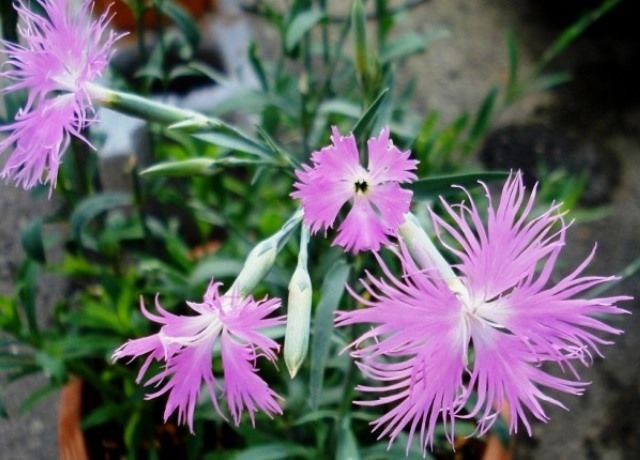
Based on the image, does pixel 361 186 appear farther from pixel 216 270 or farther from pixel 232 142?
pixel 216 270

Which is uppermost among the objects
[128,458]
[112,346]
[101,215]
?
[101,215]

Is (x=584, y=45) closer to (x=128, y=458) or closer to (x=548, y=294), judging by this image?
(x=128, y=458)

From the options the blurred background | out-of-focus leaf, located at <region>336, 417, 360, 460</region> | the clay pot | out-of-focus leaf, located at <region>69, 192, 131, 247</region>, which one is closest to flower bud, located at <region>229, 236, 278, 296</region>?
out-of-focus leaf, located at <region>336, 417, 360, 460</region>

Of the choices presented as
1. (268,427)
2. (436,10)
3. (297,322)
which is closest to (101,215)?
(268,427)

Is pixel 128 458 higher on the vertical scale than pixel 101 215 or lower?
lower

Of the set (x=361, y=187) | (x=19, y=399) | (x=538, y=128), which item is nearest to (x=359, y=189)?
(x=361, y=187)

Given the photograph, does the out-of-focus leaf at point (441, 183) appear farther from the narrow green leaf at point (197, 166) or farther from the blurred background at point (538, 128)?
the blurred background at point (538, 128)

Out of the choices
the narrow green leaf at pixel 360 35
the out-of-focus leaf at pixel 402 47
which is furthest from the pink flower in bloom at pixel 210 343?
the out-of-focus leaf at pixel 402 47
